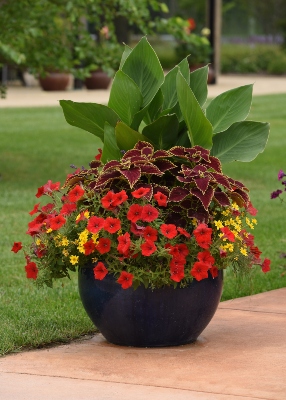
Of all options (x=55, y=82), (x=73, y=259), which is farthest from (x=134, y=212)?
(x=55, y=82)

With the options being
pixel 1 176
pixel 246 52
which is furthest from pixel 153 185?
pixel 246 52

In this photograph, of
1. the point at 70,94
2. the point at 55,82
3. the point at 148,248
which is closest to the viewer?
the point at 148,248

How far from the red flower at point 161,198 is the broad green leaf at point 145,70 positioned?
67 centimetres

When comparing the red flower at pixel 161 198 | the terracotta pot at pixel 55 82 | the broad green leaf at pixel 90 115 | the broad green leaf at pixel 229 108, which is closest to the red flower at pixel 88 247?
the red flower at pixel 161 198

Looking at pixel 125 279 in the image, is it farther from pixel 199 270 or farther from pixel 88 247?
pixel 199 270

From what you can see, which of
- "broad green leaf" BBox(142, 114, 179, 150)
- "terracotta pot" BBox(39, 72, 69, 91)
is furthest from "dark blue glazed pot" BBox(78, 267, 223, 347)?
"terracotta pot" BBox(39, 72, 69, 91)

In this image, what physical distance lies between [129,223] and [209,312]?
66 centimetres

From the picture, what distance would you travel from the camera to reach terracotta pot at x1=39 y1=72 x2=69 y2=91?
26125 millimetres

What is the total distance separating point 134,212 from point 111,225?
0.14 m

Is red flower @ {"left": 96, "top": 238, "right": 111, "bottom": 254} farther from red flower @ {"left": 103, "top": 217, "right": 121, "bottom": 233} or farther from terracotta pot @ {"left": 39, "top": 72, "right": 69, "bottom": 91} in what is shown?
terracotta pot @ {"left": 39, "top": 72, "right": 69, "bottom": 91}

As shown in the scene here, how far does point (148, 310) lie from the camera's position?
17.2ft

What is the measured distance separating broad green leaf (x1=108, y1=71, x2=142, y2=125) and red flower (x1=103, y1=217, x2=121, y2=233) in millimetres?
722

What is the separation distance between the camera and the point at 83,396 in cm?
448

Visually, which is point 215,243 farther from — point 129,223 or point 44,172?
point 44,172
